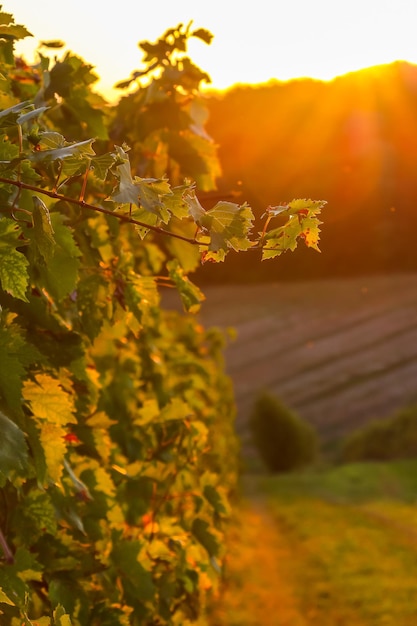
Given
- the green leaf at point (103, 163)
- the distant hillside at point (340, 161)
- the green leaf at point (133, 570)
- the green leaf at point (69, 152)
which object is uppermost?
the distant hillside at point (340, 161)

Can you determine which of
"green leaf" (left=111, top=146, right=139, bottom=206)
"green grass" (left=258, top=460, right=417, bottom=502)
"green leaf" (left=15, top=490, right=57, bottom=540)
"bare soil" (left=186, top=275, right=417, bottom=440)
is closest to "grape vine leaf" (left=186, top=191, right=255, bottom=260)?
"green leaf" (left=111, top=146, right=139, bottom=206)

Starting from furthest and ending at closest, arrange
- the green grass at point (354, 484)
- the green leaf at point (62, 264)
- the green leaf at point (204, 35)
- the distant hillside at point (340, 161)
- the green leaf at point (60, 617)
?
the distant hillside at point (340, 161) → the green grass at point (354, 484) → the green leaf at point (204, 35) → the green leaf at point (62, 264) → the green leaf at point (60, 617)

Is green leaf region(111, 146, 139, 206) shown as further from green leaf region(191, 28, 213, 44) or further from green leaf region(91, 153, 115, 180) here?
green leaf region(191, 28, 213, 44)

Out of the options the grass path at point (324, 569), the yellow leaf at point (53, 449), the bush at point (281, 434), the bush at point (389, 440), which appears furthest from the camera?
the bush at point (281, 434)

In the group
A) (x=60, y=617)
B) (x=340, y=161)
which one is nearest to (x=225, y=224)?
(x=60, y=617)

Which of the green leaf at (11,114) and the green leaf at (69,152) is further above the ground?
the green leaf at (11,114)

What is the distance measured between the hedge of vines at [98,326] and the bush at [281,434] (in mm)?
32504

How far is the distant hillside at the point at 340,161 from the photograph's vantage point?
5475 cm

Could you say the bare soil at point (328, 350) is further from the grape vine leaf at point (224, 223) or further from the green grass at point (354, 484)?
the grape vine leaf at point (224, 223)

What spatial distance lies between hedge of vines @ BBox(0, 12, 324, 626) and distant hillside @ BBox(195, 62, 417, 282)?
49010 mm

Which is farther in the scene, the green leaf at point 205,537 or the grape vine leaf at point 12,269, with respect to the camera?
the green leaf at point 205,537

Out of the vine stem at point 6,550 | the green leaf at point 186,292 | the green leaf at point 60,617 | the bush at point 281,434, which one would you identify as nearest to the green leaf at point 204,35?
the green leaf at point 186,292

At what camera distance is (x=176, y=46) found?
411 cm

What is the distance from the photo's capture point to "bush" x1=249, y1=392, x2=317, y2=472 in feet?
123
